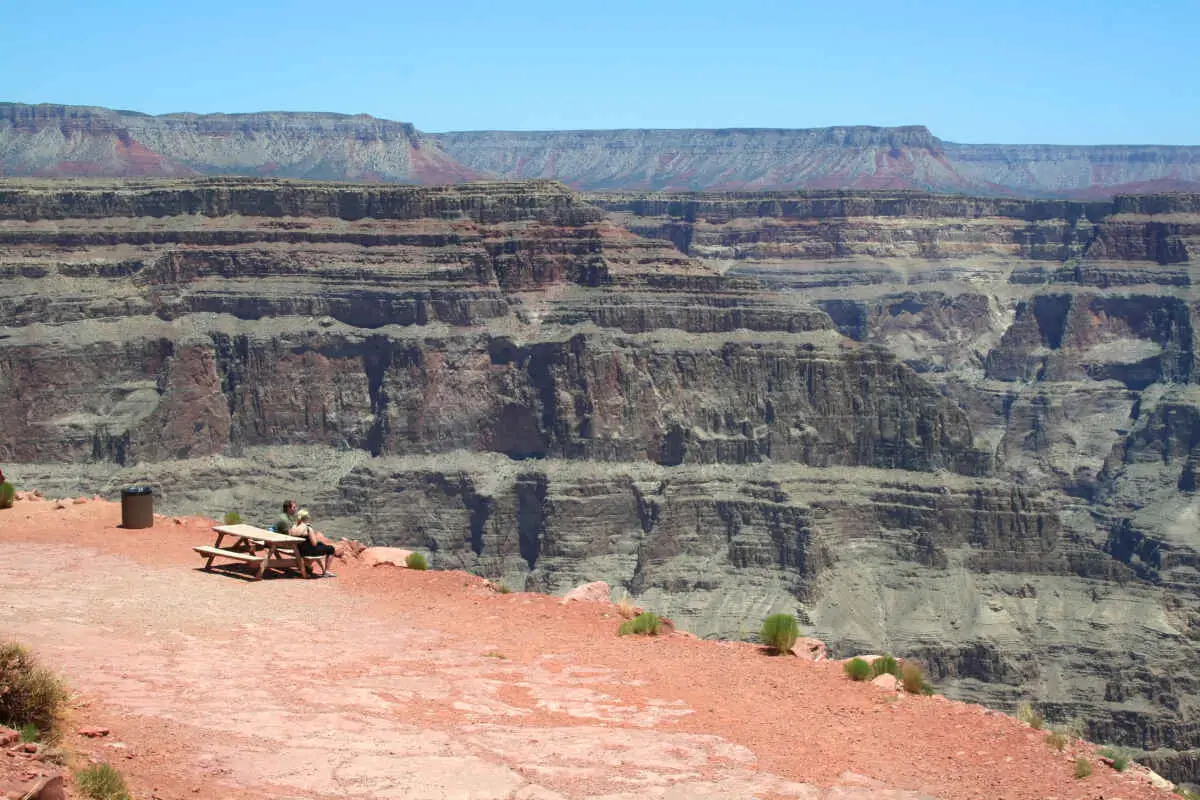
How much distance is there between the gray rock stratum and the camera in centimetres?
8988

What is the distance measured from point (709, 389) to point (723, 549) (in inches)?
472

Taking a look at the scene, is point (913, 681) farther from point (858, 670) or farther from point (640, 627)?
point (640, 627)

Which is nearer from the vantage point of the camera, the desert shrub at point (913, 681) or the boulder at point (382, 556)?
the desert shrub at point (913, 681)

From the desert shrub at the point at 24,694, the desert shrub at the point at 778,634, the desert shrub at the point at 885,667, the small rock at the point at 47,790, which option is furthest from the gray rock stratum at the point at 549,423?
the small rock at the point at 47,790

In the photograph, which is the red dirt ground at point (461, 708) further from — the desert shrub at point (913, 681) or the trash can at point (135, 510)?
the trash can at point (135, 510)

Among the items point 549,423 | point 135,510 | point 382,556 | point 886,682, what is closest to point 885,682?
point 886,682

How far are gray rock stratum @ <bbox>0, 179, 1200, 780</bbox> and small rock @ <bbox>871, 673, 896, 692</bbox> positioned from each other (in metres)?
60.0

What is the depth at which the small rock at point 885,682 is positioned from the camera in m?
23.4

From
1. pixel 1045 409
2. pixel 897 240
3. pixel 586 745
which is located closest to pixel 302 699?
pixel 586 745

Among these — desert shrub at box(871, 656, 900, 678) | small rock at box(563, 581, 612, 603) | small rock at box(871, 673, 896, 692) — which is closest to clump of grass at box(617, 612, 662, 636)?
small rock at box(563, 581, 612, 603)

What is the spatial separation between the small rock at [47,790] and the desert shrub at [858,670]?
1094 cm

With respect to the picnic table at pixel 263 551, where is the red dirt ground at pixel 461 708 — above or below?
below

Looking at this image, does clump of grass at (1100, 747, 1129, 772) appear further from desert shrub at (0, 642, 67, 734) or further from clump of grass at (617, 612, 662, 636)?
desert shrub at (0, 642, 67, 734)

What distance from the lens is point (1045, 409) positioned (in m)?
150
